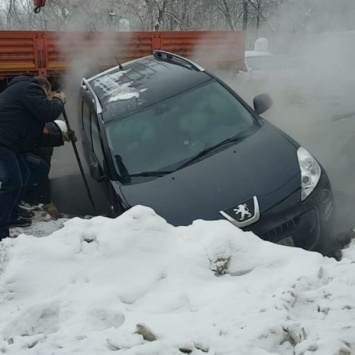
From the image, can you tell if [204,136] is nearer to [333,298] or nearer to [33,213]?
[33,213]

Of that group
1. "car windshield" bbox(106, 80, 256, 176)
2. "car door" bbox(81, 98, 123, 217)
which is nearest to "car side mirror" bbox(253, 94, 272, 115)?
"car windshield" bbox(106, 80, 256, 176)

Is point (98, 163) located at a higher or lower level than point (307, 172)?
lower

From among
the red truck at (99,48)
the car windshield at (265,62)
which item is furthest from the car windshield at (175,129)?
the car windshield at (265,62)

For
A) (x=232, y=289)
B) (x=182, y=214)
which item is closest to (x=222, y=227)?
(x=232, y=289)

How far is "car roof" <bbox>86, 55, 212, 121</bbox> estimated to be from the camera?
5.34 m

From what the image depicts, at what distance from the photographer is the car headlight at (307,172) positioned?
167 inches

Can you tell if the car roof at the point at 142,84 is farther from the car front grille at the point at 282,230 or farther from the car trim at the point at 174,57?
the car front grille at the point at 282,230

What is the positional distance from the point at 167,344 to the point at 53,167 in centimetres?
674

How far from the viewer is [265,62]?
13.9 m

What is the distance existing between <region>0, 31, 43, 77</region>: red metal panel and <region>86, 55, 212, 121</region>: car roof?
3786 mm

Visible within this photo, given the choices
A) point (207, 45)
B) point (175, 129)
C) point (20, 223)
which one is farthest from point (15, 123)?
point (207, 45)

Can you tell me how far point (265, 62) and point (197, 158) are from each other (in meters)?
9.86

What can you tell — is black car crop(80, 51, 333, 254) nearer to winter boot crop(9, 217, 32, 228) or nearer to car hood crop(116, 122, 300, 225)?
car hood crop(116, 122, 300, 225)

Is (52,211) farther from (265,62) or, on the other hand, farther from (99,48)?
(265,62)
